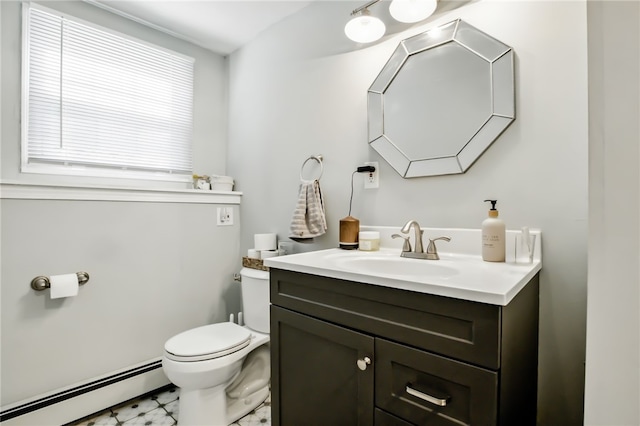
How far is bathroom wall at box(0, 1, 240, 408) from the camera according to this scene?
1.52 m

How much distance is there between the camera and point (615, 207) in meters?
0.33

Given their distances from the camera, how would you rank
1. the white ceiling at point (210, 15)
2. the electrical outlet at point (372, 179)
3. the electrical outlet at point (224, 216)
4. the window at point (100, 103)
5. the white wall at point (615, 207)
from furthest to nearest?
1. the electrical outlet at point (224, 216)
2. the white ceiling at point (210, 15)
3. the window at point (100, 103)
4. the electrical outlet at point (372, 179)
5. the white wall at point (615, 207)

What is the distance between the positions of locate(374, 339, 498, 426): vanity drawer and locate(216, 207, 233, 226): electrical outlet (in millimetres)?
1642

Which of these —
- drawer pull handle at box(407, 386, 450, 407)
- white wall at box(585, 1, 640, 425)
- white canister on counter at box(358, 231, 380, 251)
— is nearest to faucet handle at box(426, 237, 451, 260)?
white canister on counter at box(358, 231, 380, 251)

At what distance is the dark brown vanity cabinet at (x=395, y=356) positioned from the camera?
2.47 feet

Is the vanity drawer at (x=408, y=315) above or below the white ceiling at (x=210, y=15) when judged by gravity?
below

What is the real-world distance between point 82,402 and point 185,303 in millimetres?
684

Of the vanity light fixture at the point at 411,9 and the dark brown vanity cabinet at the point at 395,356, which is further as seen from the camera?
the vanity light fixture at the point at 411,9

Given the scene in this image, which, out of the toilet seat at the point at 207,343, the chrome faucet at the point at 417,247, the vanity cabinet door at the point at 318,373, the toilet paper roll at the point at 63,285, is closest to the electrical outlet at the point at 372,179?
the chrome faucet at the point at 417,247

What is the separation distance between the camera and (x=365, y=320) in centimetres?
96

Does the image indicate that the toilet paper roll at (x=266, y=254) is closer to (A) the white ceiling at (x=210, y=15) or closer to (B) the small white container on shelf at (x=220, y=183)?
(B) the small white container on shelf at (x=220, y=183)

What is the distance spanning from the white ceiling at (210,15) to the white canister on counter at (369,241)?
143cm

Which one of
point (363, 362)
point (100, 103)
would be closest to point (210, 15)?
point (100, 103)

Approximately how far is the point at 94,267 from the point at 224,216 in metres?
0.83
